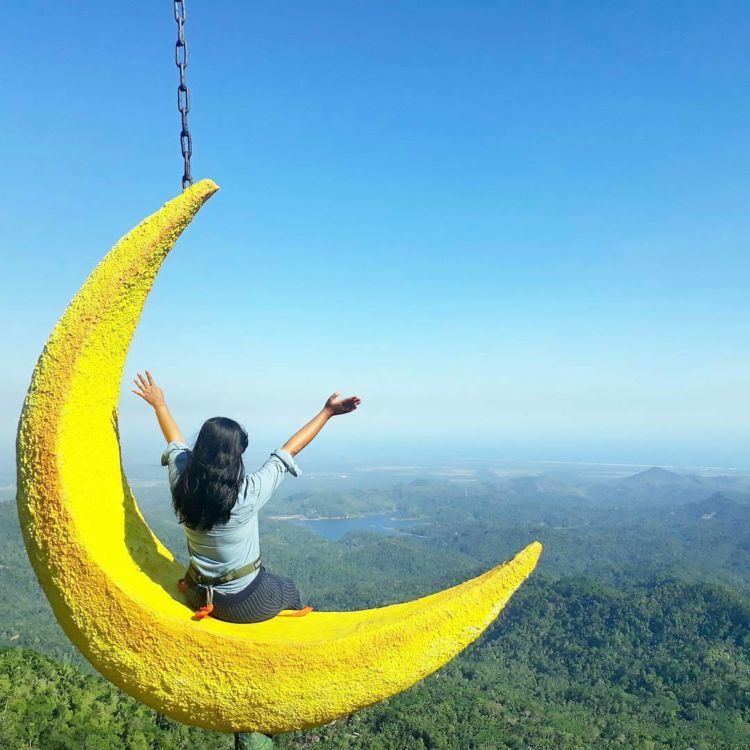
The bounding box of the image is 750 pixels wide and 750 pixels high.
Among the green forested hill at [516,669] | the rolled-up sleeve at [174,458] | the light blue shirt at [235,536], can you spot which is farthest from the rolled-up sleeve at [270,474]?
the green forested hill at [516,669]

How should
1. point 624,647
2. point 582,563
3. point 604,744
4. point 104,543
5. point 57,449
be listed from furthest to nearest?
point 582,563
point 624,647
point 604,744
point 104,543
point 57,449

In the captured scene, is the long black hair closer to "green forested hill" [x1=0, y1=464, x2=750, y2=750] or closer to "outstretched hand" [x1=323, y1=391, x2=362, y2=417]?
"outstretched hand" [x1=323, y1=391, x2=362, y2=417]

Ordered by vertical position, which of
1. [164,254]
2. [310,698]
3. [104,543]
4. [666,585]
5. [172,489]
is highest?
[164,254]

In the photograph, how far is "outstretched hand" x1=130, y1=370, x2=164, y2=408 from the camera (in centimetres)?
359

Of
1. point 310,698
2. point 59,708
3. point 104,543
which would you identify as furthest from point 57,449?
point 59,708

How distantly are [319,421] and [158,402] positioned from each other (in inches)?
38.6

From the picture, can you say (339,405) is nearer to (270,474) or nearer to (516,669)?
(270,474)

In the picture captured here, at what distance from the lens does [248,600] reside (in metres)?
3.12

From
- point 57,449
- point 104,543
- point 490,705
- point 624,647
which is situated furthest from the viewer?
point 624,647

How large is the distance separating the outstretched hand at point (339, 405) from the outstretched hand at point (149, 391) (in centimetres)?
100

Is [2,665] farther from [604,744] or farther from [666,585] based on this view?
[666,585]

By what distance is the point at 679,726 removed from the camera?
58094 mm

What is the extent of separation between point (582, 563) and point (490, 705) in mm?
107644

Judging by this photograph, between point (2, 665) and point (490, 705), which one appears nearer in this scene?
point (2, 665)
